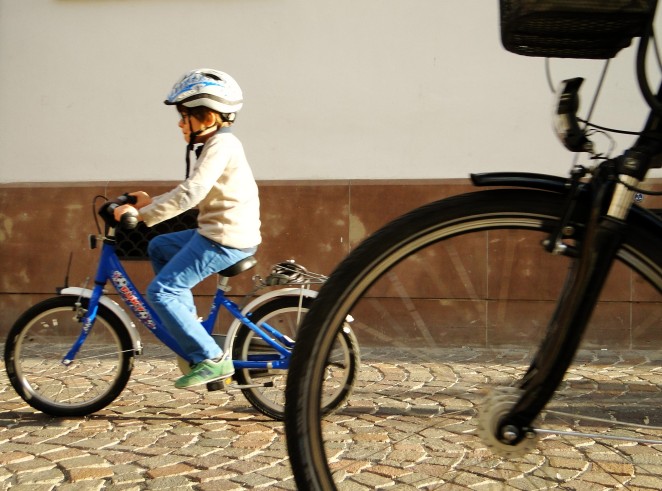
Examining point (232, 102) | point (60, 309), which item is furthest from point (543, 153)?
point (60, 309)

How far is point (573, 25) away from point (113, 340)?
3.57 metres

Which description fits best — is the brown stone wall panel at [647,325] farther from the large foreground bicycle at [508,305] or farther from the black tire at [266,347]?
the black tire at [266,347]

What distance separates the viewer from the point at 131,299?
5.05 metres

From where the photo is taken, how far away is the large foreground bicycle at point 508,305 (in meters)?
1.99

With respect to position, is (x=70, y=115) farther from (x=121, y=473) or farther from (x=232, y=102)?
(x=121, y=473)

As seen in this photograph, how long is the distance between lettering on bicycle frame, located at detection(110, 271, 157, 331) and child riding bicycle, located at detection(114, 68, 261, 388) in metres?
0.23

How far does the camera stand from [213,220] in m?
4.82

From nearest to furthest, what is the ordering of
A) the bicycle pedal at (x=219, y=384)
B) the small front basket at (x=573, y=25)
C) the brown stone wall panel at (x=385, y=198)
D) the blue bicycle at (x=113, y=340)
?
the small front basket at (x=573, y=25)
the bicycle pedal at (x=219, y=384)
the blue bicycle at (x=113, y=340)
the brown stone wall panel at (x=385, y=198)

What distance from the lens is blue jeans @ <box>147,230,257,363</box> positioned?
472 cm

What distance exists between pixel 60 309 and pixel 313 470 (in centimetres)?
332

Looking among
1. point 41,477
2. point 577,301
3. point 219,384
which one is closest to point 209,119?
point 219,384

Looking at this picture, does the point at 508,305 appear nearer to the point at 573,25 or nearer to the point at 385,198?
the point at 573,25

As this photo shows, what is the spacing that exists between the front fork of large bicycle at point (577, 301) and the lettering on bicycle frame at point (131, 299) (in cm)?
321

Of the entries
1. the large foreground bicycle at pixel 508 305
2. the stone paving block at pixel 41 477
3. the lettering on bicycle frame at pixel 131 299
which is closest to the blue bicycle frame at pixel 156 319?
the lettering on bicycle frame at pixel 131 299
